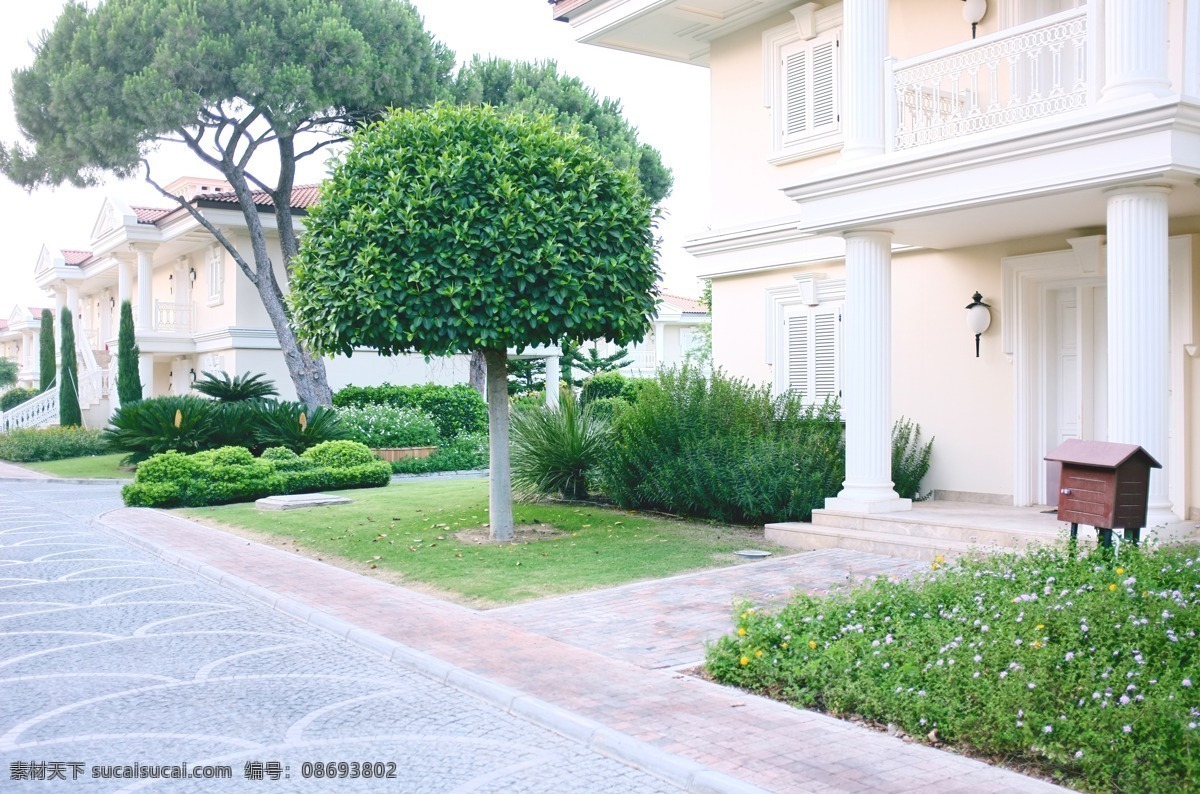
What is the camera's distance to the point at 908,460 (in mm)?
13656

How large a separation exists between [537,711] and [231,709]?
1.86 metres

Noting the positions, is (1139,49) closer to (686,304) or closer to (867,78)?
(867,78)

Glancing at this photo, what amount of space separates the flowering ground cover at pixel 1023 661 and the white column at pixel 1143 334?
1964mm

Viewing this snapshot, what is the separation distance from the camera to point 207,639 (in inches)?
330

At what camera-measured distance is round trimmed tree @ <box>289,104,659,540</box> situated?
37.4 ft

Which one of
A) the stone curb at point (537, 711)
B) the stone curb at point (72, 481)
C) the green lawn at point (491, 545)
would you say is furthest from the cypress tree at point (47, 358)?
the stone curb at point (537, 711)

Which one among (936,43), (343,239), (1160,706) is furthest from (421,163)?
(1160,706)

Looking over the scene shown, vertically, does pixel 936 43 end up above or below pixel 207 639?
above

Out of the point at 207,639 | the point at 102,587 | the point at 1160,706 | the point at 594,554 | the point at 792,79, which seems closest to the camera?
the point at 1160,706

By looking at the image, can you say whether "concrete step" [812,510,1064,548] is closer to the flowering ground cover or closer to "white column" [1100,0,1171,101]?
the flowering ground cover

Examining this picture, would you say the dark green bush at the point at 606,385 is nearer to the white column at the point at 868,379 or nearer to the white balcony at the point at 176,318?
the white balcony at the point at 176,318

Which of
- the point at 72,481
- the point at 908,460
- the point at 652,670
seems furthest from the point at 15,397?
the point at 652,670

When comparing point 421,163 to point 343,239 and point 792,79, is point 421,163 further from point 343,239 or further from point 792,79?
point 792,79

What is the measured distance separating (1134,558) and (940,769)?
3097 millimetres
